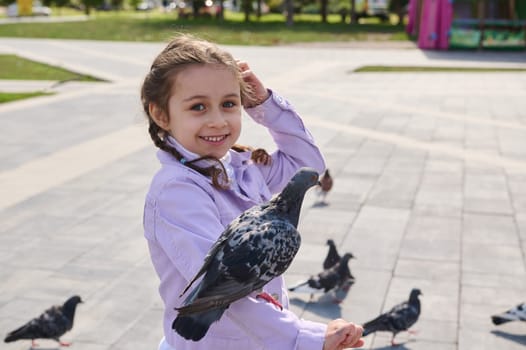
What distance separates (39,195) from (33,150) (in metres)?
3.02

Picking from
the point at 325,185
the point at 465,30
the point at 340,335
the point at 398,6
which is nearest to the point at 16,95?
the point at 325,185

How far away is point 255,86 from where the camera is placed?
286 cm

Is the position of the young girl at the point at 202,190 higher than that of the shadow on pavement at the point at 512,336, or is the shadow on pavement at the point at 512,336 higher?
the young girl at the point at 202,190

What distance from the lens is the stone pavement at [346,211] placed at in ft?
21.0

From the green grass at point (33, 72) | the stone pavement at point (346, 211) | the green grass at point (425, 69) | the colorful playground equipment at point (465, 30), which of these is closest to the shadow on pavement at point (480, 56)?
the colorful playground equipment at point (465, 30)

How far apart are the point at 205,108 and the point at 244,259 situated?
58 centimetres

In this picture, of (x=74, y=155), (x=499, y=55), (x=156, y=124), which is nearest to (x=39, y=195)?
(x=74, y=155)

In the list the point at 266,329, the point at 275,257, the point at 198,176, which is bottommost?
the point at 266,329

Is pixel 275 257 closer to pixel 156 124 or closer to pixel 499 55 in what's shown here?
pixel 156 124

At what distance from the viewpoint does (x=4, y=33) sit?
138ft

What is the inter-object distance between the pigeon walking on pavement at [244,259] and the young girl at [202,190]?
0.35 feet

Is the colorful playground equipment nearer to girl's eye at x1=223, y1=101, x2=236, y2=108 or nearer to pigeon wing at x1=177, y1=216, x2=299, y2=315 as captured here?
girl's eye at x1=223, y1=101, x2=236, y2=108

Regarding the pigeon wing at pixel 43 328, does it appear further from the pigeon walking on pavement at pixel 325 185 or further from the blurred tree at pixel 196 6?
the blurred tree at pixel 196 6

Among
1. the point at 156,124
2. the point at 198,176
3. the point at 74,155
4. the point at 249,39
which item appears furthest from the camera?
the point at 249,39
